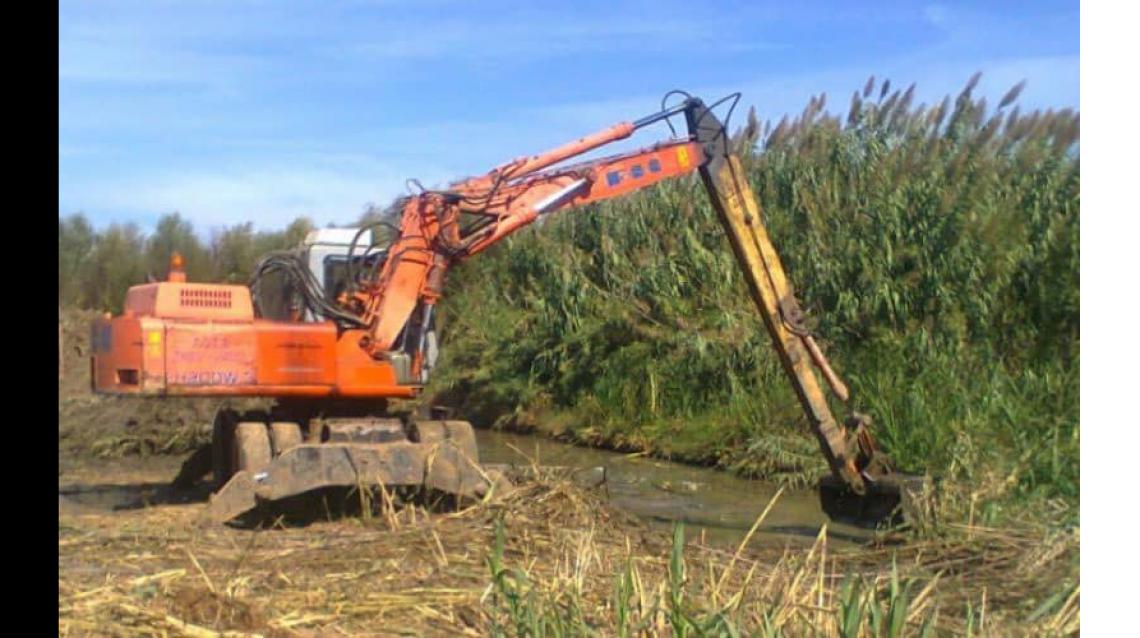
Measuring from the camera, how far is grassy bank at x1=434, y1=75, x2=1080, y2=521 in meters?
8.95

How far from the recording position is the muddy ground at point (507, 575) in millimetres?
4770

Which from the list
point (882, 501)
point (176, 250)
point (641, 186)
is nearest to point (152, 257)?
point (176, 250)

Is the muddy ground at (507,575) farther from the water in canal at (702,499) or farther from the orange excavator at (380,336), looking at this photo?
the water in canal at (702,499)

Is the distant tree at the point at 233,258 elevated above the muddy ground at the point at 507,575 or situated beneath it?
elevated above

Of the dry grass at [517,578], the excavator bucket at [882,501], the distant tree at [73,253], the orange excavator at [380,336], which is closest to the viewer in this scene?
the dry grass at [517,578]

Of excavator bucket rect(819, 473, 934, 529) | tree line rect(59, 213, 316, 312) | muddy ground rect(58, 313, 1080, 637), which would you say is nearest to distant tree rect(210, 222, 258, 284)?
tree line rect(59, 213, 316, 312)

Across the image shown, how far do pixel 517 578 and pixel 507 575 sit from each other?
1.71 feet

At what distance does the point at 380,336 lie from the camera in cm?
887

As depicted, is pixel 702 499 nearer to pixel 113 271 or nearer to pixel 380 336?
pixel 380 336

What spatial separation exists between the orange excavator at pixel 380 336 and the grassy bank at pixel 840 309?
3.65 ft

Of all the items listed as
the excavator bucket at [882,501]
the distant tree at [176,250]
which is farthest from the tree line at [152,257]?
the excavator bucket at [882,501]

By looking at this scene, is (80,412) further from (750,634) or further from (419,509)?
(750,634)

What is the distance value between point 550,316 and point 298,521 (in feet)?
22.3
